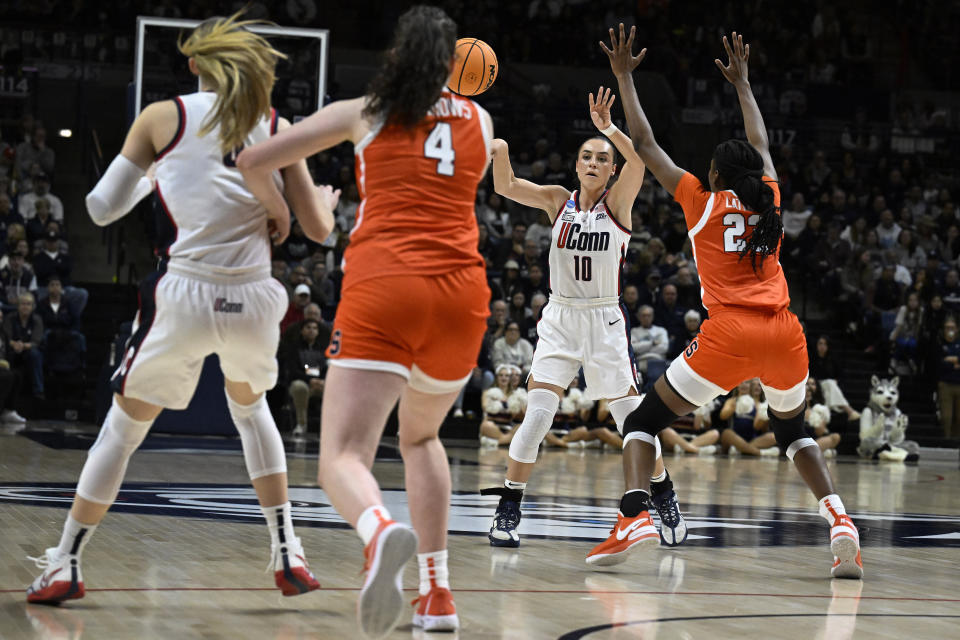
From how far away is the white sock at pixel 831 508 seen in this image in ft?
17.7

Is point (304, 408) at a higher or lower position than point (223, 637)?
lower

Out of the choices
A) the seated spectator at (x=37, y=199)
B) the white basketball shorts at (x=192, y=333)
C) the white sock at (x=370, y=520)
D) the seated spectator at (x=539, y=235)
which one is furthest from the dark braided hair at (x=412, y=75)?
the seated spectator at (x=539, y=235)

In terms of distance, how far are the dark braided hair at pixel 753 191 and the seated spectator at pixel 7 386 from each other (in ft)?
34.1

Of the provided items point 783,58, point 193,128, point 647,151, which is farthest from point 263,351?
point 783,58

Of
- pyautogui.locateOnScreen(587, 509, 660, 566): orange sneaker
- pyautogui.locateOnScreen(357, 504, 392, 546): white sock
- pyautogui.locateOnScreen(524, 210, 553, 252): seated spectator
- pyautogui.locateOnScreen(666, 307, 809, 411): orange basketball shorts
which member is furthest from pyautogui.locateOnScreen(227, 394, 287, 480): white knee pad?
pyautogui.locateOnScreen(524, 210, 553, 252): seated spectator

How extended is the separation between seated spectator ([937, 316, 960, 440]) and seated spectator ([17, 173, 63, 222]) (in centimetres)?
1212

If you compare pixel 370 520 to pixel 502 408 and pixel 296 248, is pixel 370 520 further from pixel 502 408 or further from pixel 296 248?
pixel 296 248

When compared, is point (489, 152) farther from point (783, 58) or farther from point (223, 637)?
point (783, 58)

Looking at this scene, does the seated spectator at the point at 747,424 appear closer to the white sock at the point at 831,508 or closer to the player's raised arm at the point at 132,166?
the white sock at the point at 831,508

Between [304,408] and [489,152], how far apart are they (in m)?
11.0

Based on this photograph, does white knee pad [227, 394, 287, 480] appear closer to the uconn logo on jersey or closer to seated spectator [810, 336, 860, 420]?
the uconn logo on jersey

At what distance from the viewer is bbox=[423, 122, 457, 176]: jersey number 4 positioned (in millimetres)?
3572

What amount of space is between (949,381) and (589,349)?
39.9 feet

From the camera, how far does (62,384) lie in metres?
15.1
